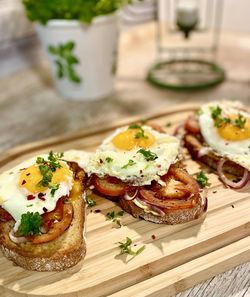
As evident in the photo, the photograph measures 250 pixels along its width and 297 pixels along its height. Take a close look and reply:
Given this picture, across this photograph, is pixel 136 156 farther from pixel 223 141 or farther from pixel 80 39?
pixel 80 39

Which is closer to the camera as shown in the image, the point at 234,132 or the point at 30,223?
the point at 30,223

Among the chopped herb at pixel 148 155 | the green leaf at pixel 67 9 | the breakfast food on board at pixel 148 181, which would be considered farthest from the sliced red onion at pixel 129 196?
the green leaf at pixel 67 9

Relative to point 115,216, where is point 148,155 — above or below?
above

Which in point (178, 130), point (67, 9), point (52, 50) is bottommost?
point (178, 130)

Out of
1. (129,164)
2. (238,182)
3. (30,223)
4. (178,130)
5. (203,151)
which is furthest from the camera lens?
(178,130)

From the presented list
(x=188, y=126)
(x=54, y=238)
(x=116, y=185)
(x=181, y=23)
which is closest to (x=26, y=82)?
(x=181, y=23)

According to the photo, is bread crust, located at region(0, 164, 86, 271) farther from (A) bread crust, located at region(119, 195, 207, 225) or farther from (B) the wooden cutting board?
(A) bread crust, located at region(119, 195, 207, 225)

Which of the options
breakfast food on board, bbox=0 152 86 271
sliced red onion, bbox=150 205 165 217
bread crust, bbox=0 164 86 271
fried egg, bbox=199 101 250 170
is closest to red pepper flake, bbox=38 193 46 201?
breakfast food on board, bbox=0 152 86 271

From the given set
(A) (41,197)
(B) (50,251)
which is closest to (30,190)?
(A) (41,197)

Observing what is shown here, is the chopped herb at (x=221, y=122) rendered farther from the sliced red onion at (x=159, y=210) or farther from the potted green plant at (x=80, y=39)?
the potted green plant at (x=80, y=39)
